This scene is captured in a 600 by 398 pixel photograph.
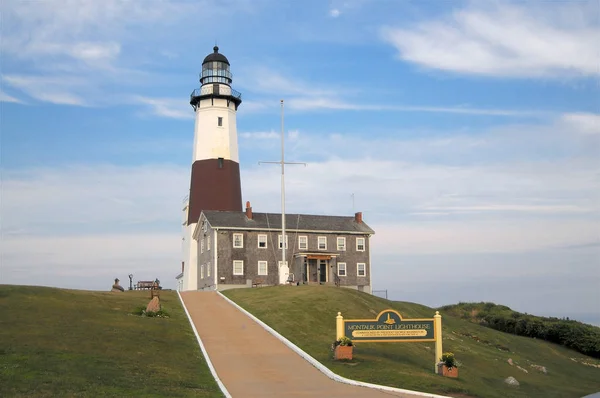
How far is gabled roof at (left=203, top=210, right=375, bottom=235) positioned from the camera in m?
57.8

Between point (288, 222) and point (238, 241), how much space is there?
4909 mm

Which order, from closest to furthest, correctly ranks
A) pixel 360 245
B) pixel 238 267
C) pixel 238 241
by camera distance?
1. pixel 238 267
2. pixel 238 241
3. pixel 360 245

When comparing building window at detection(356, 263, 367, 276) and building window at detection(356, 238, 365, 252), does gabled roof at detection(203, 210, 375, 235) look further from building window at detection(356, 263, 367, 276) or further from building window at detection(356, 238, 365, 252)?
building window at detection(356, 263, 367, 276)

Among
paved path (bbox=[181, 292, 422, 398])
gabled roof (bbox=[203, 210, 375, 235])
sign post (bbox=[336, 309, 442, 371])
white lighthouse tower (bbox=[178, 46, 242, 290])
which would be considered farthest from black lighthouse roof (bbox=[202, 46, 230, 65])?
sign post (bbox=[336, 309, 442, 371])

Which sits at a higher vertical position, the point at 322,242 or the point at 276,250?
the point at 322,242

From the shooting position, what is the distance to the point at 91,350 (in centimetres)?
2481

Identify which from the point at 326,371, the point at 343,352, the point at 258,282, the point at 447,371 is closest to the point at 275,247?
the point at 258,282

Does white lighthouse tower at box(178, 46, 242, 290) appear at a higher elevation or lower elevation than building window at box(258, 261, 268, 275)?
higher

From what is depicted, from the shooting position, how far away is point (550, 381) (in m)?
33.3

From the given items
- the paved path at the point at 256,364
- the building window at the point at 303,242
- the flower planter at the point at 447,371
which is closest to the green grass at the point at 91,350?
the paved path at the point at 256,364

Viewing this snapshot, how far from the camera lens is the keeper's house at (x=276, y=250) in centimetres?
5678

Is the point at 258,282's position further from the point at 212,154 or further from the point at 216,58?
the point at 216,58

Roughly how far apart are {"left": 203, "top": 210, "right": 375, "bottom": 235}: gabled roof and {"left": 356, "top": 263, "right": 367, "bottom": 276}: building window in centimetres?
283

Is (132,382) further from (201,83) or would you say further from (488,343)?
(201,83)
